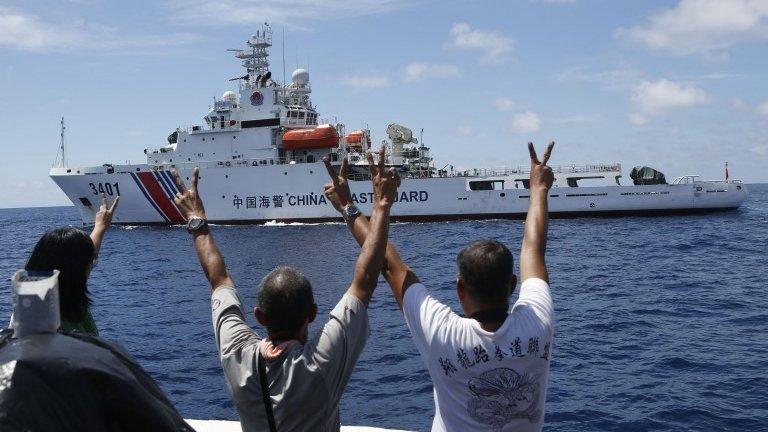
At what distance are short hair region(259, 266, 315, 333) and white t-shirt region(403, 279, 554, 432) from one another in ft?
1.46

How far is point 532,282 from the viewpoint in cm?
256

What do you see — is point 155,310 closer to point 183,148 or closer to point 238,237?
point 238,237

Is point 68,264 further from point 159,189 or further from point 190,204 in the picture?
point 159,189

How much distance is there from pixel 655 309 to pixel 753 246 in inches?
561

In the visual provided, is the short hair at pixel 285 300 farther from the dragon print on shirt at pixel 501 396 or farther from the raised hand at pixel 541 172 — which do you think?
the raised hand at pixel 541 172

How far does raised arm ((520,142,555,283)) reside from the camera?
264 cm

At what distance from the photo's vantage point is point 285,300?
226cm

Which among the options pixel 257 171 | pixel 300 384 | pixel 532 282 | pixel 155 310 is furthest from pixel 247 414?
pixel 257 171

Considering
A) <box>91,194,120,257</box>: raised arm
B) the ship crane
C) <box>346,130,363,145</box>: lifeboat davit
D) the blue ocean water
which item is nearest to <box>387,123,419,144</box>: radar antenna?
the ship crane

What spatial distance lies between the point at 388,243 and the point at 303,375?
0.71m

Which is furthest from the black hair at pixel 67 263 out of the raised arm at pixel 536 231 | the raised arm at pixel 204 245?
the raised arm at pixel 536 231

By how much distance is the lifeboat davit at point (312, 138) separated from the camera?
3881 centimetres

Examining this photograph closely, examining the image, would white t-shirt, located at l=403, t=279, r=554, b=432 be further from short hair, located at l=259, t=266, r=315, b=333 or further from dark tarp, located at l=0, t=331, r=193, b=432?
dark tarp, located at l=0, t=331, r=193, b=432

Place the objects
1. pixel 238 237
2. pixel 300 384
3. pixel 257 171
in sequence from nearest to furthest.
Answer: pixel 300 384, pixel 238 237, pixel 257 171
